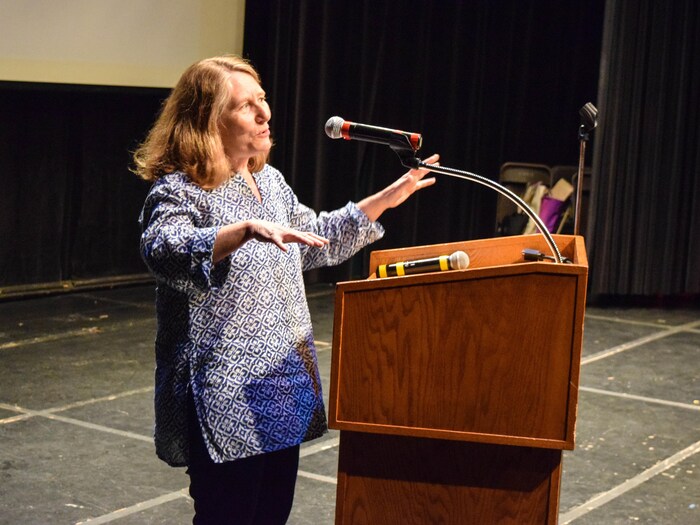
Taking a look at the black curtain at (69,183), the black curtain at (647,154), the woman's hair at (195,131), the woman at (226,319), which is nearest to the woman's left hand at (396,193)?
the woman at (226,319)

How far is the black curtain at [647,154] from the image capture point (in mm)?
6641

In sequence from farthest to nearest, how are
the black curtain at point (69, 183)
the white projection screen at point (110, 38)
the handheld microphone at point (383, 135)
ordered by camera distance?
1. the black curtain at point (69, 183)
2. the white projection screen at point (110, 38)
3. the handheld microphone at point (383, 135)

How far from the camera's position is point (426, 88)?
7.57m

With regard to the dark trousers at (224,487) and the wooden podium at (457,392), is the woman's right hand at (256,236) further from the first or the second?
the dark trousers at (224,487)

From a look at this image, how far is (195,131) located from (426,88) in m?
5.61

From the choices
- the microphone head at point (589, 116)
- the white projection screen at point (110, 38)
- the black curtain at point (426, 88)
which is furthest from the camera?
the black curtain at point (426, 88)

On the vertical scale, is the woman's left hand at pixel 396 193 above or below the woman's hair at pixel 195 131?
below

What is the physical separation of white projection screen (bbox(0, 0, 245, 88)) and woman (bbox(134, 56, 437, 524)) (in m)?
3.94

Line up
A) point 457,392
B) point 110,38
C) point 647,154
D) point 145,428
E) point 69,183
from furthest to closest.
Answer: point 647,154 < point 69,183 < point 110,38 < point 145,428 < point 457,392

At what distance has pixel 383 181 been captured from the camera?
24.9 ft

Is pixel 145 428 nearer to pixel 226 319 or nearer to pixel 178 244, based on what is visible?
pixel 226 319

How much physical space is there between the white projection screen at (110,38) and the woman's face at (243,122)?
3.97m

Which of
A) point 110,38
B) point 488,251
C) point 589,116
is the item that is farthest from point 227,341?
point 110,38

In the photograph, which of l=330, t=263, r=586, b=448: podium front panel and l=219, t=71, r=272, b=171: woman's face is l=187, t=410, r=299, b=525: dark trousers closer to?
l=330, t=263, r=586, b=448: podium front panel
